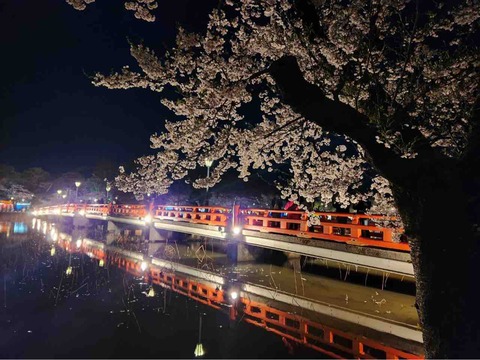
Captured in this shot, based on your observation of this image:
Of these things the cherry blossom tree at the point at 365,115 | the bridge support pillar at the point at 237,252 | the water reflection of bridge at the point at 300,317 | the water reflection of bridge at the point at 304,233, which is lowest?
the water reflection of bridge at the point at 300,317

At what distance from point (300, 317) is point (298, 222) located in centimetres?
434

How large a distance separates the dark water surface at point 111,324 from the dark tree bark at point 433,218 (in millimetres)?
3258

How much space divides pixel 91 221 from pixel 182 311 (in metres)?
37.2

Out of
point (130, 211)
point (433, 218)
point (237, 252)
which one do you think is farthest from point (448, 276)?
point (130, 211)

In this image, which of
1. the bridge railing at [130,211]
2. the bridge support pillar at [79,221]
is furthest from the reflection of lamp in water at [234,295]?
the bridge support pillar at [79,221]

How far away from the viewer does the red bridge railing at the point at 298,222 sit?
32.5 feet

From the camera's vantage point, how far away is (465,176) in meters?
4.15

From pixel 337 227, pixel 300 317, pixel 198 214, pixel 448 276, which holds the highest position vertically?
pixel 198 214

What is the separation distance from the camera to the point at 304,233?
12.2 meters

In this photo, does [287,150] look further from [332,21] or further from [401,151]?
[401,151]

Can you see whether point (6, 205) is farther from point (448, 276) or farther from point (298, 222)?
point (448, 276)

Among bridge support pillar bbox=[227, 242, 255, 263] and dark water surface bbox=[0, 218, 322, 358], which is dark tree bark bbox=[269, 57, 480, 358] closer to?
dark water surface bbox=[0, 218, 322, 358]

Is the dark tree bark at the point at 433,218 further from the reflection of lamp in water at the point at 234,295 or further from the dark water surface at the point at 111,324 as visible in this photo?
the reflection of lamp in water at the point at 234,295

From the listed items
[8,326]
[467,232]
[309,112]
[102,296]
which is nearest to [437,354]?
[467,232]
